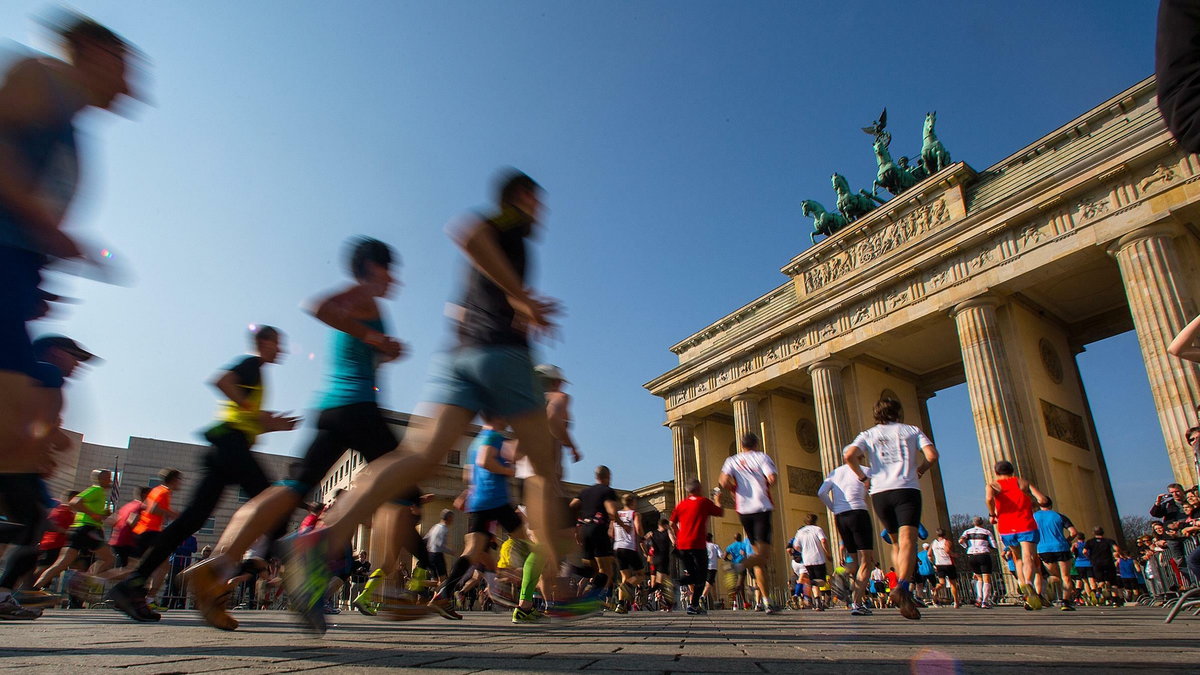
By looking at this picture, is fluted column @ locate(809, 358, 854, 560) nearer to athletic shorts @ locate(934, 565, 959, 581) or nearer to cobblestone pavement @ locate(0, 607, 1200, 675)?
athletic shorts @ locate(934, 565, 959, 581)

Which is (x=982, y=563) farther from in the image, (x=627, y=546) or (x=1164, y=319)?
(x=1164, y=319)

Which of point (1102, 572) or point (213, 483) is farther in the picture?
point (1102, 572)

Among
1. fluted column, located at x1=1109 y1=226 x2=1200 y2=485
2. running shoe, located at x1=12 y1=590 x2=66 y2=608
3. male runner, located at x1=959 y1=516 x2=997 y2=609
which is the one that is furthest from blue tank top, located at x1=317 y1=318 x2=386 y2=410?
fluted column, located at x1=1109 y1=226 x2=1200 y2=485

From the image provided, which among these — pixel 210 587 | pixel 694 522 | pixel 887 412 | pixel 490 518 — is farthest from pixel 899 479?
pixel 210 587

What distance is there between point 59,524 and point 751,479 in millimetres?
6954

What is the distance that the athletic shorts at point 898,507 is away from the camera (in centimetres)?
616

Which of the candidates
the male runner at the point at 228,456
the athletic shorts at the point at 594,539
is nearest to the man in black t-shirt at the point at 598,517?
the athletic shorts at the point at 594,539

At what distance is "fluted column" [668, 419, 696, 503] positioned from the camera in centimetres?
3167

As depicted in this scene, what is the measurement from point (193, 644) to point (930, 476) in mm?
27830

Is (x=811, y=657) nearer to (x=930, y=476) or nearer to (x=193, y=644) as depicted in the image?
(x=193, y=644)

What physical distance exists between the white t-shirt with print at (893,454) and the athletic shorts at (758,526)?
1206 millimetres

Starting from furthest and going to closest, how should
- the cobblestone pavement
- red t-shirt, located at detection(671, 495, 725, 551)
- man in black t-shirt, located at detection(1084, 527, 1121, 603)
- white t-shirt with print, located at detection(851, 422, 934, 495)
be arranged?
man in black t-shirt, located at detection(1084, 527, 1121, 603)
red t-shirt, located at detection(671, 495, 725, 551)
white t-shirt with print, located at detection(851, 422, 934, 495)
the cobblestone pavement

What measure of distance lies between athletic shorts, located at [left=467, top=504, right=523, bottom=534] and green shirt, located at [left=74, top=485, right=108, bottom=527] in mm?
4792

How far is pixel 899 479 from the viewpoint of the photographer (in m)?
6.26
